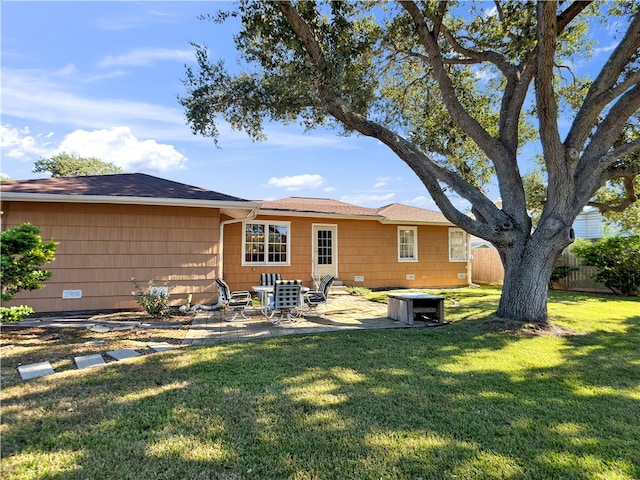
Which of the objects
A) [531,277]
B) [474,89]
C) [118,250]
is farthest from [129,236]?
[474,89]

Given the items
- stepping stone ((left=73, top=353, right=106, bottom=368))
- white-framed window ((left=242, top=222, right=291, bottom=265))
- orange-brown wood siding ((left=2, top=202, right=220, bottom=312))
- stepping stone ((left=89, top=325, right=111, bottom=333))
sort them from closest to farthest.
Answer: stepping stone ((left=73, top=353, right=106, bottom=368)), stepping stone ((left=89, top=325, right=111, bottom=333)), orange-brown wood siding ((left=2, top=202, right=220, bottom=312)), white-framed window ((left=242, top=222, right=291, bottom=265))

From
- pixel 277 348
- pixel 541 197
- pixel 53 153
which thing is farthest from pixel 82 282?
pixel 53 153

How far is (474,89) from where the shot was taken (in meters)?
10.4

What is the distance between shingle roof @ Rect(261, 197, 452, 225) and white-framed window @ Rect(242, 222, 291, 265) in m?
0.70

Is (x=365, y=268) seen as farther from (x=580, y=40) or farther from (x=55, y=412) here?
(x=55, y=412)

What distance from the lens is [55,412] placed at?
10.0 ft

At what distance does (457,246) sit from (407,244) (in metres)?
2.72

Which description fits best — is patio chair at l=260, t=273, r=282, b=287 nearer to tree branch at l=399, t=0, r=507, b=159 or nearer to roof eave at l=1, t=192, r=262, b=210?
roof eave at l=1, t=192, r=262, b=210

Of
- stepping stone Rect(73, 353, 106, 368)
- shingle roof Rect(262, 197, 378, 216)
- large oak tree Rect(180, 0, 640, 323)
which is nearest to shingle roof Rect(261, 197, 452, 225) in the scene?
shingle roof Rect(262, 197, 378, 216)

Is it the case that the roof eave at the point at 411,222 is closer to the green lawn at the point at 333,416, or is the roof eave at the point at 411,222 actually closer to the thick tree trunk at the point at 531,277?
the thick tree trunk at the point at 531,277

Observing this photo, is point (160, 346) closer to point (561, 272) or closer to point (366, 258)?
point (366, 258)

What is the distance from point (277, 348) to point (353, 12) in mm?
7759

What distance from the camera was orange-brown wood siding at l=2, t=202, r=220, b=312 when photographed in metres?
7.69

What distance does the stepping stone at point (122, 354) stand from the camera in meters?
4.66
